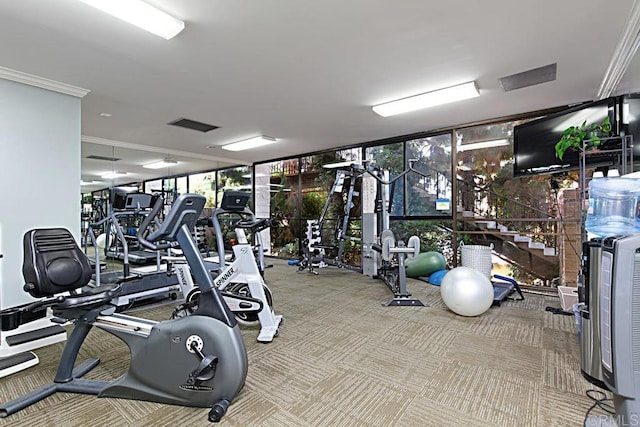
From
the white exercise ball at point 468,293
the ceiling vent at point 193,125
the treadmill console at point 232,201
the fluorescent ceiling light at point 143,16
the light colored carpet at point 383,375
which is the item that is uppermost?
the ceiling vent at point 193,125

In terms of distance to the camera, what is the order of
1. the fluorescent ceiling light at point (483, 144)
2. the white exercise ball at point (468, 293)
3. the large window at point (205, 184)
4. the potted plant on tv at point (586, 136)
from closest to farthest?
the potted plant on tv at point (586, 136) → the white exercise ball at point (468, 293) → the fluorescent ceiling light at point (483, 144) → the large window at point (205, 184)

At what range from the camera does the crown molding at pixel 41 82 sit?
3.21 m

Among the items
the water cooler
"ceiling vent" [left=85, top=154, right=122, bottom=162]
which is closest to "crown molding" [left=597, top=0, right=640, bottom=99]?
the water cooler

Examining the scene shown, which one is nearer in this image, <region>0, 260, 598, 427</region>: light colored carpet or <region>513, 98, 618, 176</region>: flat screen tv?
<region>0, 260, 598, 427</region>: light colored carpet

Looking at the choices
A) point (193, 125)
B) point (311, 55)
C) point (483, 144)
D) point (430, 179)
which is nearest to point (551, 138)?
point (483, 144)

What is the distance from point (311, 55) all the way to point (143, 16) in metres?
1.40

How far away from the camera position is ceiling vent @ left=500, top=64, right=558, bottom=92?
339 cm

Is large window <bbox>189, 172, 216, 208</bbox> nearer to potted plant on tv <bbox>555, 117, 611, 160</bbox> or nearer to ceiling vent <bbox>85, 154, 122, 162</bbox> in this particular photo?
ceiling vent <bbox>85, 154, 122, 162</bbox>

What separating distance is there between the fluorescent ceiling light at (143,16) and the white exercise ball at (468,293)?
3650 mm

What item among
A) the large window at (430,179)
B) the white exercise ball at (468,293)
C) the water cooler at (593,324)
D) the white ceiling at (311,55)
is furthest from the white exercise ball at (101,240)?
the water cooler at (593,324)

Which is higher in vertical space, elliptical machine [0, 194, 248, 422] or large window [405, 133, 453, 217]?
large window [405, 133, 453, 217]

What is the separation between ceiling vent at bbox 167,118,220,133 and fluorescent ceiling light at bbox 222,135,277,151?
3.12 feet

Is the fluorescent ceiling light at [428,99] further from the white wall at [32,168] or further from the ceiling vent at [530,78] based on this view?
the white wall at [32,168]

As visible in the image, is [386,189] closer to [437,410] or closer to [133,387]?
[437,410]
